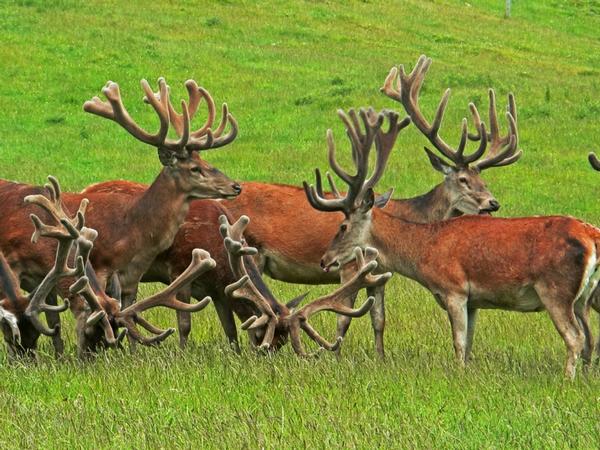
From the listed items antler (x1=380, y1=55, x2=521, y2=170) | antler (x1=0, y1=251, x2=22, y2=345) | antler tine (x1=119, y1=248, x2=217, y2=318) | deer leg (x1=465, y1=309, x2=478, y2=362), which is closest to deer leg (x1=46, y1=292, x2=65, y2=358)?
antler (x1=0, y1=251, x2=22, y2=345)

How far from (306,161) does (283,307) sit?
→ 1468cm

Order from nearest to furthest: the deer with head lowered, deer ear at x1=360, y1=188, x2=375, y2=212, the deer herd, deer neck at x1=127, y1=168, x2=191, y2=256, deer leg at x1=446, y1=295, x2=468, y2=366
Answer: the deer with head lowered < the deer herd < deer leg at x1=446, y1=295, x2=468, y2=366 < deer neck at x1=127, y1=168, x2=191, y2=256 < deer ear at x1=360, y1=188, x2=375, y2=212

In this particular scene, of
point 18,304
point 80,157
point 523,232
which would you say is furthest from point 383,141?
point 80,157

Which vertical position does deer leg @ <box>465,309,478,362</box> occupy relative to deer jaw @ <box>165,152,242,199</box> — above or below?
below

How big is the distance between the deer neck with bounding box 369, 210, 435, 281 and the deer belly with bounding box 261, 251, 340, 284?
1080mm

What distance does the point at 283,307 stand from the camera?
347 inches

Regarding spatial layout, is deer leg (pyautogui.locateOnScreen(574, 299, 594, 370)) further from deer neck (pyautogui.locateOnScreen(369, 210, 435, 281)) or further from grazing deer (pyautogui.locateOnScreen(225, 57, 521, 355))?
grazing deer (pyautogui.locateOnScreen(225, 57, 521, 355))

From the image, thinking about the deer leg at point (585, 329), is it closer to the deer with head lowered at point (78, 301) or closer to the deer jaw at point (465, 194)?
the deer jaw at point (465, 194)

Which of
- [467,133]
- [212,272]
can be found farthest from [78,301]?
[467,133]

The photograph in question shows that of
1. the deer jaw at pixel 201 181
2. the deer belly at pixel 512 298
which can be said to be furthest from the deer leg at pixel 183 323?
the deer belly at pixel 512 298

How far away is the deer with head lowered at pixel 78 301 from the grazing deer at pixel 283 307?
297 millimetres

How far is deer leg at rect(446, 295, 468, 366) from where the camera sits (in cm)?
922

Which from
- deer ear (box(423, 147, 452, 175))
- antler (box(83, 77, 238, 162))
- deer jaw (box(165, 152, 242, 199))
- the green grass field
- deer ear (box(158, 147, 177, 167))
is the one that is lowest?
the green grass field

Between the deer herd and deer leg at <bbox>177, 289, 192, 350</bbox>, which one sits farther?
deer leg at <bbox>177, 289, 192, 350</bbox>
